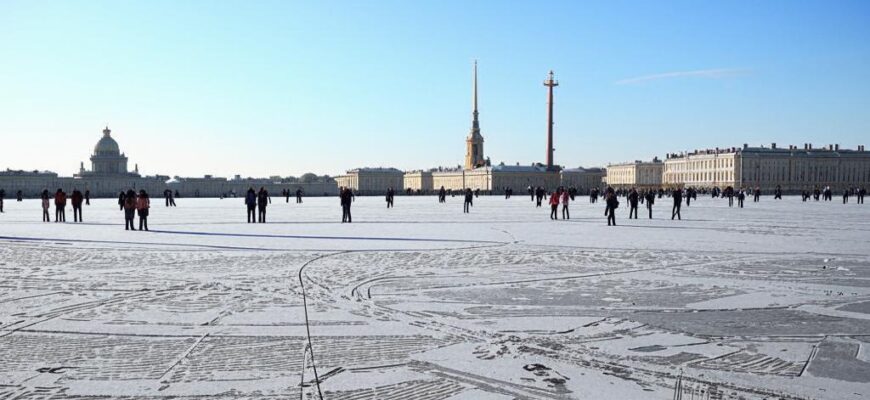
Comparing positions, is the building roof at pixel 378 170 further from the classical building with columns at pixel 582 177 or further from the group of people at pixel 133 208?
the group of people at pixel 133 208

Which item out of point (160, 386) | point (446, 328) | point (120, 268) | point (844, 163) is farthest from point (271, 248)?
point (844, 163)

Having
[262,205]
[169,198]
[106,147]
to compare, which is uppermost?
[106,147]

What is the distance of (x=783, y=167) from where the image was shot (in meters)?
130

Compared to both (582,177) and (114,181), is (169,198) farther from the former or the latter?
(582,177)

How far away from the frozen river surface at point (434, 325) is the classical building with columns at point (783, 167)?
122m

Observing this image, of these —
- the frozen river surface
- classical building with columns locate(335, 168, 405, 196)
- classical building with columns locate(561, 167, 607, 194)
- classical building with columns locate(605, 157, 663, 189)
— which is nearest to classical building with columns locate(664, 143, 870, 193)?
classical building with columns locate(605, 157, 663, 189)

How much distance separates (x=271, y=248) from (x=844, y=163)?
140 meters

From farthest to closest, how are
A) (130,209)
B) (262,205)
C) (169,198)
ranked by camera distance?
(169,198)
(262,205)
(130,209)

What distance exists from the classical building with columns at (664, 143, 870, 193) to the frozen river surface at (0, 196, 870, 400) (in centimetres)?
12179

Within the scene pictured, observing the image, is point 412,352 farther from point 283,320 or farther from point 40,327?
point 40,327

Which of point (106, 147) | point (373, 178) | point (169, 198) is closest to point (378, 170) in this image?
point (373, 178)

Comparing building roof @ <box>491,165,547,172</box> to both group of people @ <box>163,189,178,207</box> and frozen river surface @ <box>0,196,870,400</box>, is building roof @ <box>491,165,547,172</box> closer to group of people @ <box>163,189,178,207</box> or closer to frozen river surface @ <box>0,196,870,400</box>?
group of people @ <box>163,189,178,207</box>

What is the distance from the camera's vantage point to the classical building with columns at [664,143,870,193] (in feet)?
415

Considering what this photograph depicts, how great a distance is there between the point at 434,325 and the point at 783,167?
13636 cm
